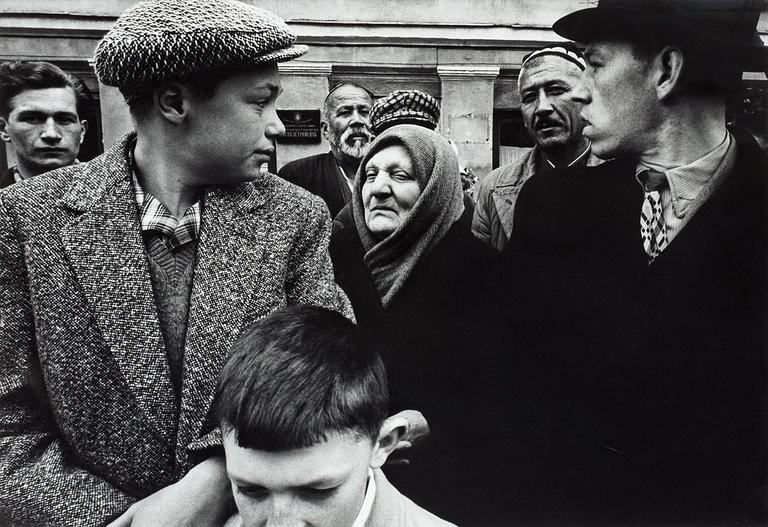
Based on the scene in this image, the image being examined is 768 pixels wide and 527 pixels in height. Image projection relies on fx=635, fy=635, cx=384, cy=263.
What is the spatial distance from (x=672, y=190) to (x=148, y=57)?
103 centimetres

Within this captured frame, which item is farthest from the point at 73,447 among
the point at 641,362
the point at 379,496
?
the point at 641,362

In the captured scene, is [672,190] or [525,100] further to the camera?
[525,100]

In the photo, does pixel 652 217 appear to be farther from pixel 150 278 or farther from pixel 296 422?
pixel 150 278

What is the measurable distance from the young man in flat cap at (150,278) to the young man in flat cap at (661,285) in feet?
2.19

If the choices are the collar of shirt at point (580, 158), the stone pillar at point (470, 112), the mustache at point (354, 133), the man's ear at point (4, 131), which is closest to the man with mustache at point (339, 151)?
the mustache at point (354, 133)

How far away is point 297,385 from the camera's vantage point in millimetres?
938

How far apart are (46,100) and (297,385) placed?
49.2 inches

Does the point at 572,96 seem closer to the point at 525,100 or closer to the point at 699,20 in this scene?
the point at 525,100

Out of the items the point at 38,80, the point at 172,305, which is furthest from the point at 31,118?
the point at 172,305

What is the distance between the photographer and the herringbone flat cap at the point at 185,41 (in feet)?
3.28

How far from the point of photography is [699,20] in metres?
1.27

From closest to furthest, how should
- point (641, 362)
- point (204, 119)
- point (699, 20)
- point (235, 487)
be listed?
point (235, 487) < point (204, 119) < point (699, 20) < point (641, 362)

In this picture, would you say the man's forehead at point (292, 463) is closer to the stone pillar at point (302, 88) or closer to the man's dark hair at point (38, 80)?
the stone pillar at point (302, 88)

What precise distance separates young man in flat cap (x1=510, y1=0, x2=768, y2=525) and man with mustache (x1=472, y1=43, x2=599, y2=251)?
0.14m
